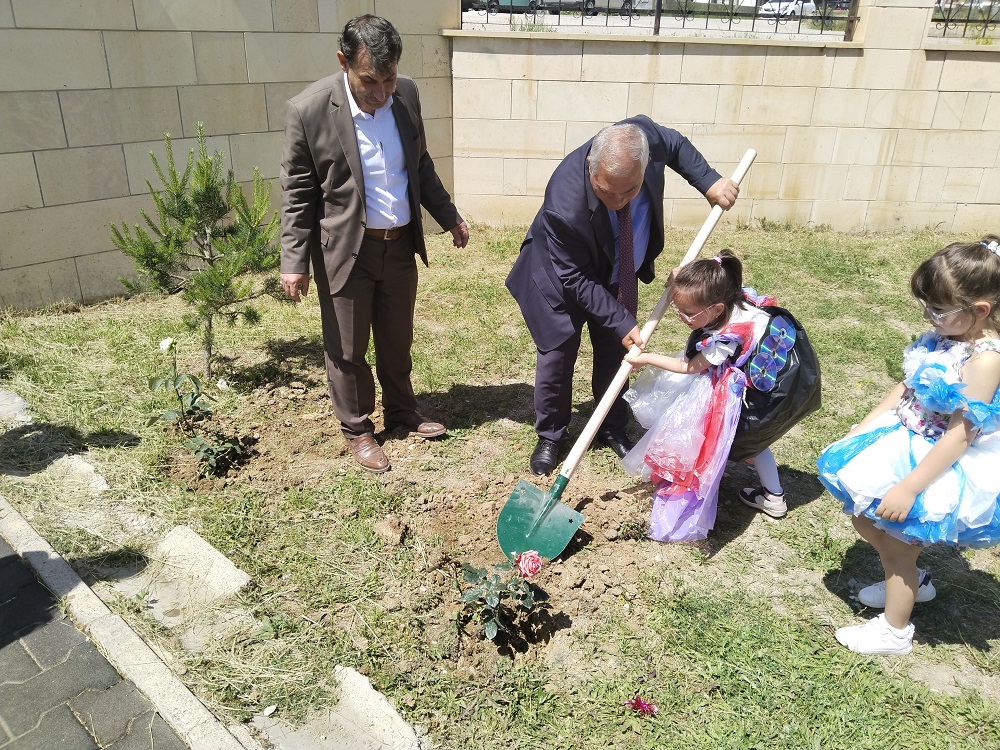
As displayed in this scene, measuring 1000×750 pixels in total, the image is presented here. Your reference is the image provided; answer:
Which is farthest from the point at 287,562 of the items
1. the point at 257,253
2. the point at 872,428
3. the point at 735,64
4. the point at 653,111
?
the point at 735,64

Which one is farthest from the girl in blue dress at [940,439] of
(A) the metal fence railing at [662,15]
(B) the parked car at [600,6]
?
(B) the parked car at [600,6]

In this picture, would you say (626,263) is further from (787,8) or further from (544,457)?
(787,8)

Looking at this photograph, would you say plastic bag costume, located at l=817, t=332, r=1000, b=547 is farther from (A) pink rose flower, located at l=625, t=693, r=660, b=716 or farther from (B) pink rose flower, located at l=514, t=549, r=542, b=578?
(B) pink rose flower, located at l=514, t=549, r=542, b=578

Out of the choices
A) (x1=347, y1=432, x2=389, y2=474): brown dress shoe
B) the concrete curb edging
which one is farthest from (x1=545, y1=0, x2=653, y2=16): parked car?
the concrete curb edging

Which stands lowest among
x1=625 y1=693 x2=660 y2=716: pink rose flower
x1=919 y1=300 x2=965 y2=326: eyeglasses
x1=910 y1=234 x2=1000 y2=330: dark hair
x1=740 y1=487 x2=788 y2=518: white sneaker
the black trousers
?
x1=625 y1=693 x2=660 y2=716: pink rose flower

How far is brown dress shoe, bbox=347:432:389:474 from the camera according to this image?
12.2 feet

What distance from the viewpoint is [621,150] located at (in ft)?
9.41

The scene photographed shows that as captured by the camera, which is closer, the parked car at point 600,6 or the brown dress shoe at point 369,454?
the brown dress shoe at point 369,454

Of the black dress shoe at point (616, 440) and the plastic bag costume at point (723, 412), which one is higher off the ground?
the plastic bag costume at point (723, 412)

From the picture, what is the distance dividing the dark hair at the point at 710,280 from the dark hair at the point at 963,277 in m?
0.74

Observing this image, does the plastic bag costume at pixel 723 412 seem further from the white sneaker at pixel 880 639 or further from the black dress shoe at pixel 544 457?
the white sneaker at pixel 880 639

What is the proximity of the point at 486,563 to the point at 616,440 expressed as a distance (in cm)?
115

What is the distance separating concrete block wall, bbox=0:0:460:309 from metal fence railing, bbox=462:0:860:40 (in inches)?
61.2

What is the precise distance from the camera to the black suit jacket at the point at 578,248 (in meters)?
3.22
